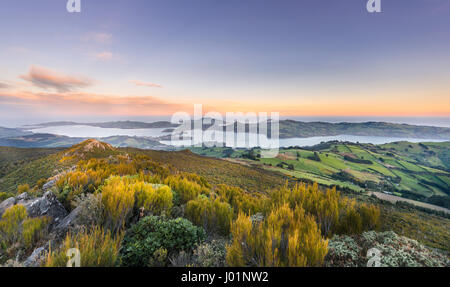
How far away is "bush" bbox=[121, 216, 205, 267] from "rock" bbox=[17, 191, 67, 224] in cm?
220

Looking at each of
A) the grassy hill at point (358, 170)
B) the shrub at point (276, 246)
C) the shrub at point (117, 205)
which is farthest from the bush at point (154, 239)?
the grassy hill at point (358, 170)

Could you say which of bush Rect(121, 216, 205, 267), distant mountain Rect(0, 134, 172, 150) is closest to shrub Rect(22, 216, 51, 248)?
bush Rect(121, 216, 205, 267)

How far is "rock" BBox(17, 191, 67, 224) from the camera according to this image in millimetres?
4164

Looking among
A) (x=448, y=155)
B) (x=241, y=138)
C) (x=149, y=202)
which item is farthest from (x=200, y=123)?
(x=448, y=155)

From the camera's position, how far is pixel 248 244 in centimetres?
263

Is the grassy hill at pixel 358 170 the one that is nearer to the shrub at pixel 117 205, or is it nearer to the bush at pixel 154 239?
the bush at pixel 154 239

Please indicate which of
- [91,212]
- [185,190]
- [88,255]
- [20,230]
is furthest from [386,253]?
[20,230]

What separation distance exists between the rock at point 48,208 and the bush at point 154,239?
220 cm

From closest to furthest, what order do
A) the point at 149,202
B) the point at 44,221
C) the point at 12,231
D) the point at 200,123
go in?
1. the point at 12,231
2. the point at 44,221
3. the point at 149,202
4. the point at 200,123

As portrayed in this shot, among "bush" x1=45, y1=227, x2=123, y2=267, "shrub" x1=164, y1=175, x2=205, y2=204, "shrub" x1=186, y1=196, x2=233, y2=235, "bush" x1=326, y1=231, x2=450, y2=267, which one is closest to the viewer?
"bush" x1=45, y1=227, x2=123, y2=267

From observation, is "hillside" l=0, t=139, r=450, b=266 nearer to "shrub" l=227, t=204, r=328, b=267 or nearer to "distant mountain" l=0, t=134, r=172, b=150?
"shrub" l=227, t=204, r=328, b=267

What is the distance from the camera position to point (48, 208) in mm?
4281
